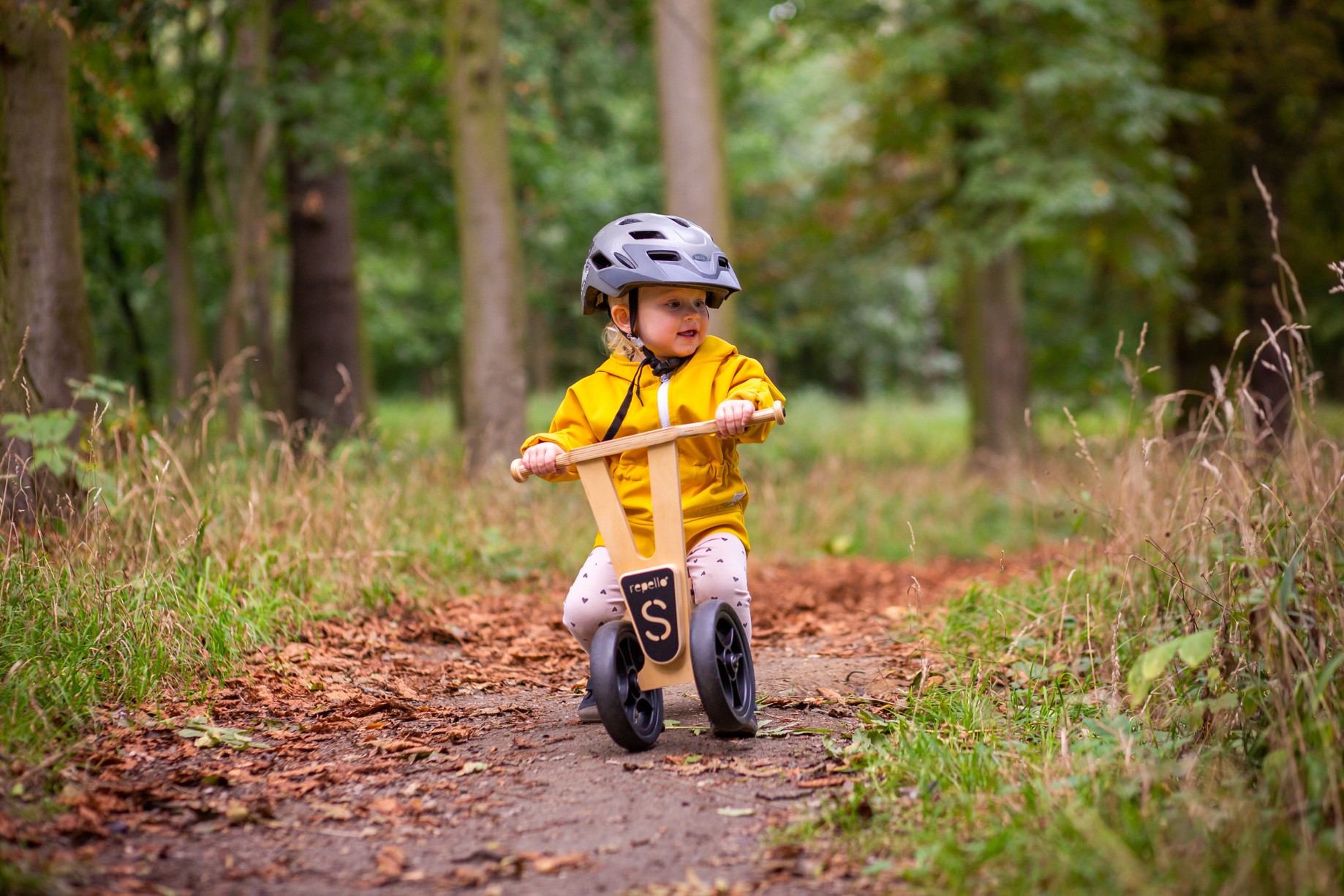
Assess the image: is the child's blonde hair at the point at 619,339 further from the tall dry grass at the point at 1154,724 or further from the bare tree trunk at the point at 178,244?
the bare tree trunk at the point at 178,244

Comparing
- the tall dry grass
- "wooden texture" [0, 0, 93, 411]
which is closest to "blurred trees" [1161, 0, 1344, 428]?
the tall dry grass

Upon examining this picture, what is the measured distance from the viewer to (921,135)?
1469 centimetres

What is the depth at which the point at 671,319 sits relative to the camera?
12.7ft

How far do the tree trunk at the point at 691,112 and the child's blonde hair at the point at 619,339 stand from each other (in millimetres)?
5946

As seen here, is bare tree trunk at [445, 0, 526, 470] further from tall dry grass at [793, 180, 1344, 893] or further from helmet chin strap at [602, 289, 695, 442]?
helmet chin strap at [602, 289, 695, 442]

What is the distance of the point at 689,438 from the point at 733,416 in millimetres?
430

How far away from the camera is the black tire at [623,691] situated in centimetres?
356

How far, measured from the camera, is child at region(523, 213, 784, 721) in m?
3.82

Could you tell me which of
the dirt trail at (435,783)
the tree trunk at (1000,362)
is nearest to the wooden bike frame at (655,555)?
the dirt trail at (435,783)

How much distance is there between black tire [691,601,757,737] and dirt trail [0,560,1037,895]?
11cm

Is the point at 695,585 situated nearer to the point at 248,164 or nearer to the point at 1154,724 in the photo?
the point at 1154,724

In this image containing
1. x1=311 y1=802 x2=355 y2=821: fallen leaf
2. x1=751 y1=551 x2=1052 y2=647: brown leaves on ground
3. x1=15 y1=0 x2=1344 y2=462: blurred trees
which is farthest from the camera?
x1=15 y1=0 x2=1344 y2=462: blurred trees

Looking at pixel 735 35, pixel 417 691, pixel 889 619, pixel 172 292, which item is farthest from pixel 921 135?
pixel 417 691

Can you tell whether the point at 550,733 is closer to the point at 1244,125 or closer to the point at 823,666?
the point at 823,666
